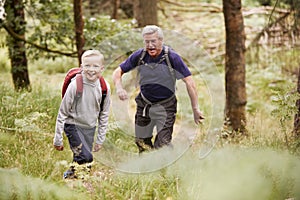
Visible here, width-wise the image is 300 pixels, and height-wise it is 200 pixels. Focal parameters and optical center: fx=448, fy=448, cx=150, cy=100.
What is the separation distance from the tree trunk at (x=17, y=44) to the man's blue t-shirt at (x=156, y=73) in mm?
3371

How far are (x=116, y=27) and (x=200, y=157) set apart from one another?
4.27 meters

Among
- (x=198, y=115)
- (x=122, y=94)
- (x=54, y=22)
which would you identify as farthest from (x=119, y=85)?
→ (x=54, y=22)

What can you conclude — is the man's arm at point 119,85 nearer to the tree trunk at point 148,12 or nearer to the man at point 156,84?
the man at point 156,84

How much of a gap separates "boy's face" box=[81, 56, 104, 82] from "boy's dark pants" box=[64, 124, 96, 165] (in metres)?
0.63

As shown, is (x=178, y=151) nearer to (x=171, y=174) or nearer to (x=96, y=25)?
(x=171, y=174)

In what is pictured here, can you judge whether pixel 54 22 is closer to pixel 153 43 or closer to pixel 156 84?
pixel 156 84

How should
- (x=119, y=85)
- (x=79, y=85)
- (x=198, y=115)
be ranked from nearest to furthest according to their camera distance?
(x=79, y=85), (x=119, y=85), (x=198, y=115)

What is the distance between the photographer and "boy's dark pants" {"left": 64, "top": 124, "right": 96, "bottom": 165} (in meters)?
4.23

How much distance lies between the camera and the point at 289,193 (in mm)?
3537

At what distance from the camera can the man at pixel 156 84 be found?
450 centimetres

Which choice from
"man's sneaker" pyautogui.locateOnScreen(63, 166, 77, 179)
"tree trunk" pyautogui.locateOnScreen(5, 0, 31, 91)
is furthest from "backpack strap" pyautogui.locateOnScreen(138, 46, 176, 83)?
"tree trunk" pyautogui.locateOnScreen(5, 0, 31, 91)

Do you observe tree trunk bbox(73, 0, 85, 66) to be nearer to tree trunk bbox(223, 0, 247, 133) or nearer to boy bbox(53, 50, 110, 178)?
tree trunk bbox(223, 0, 247, 133)

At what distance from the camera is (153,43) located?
443 cm

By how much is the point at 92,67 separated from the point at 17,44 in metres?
5.08
